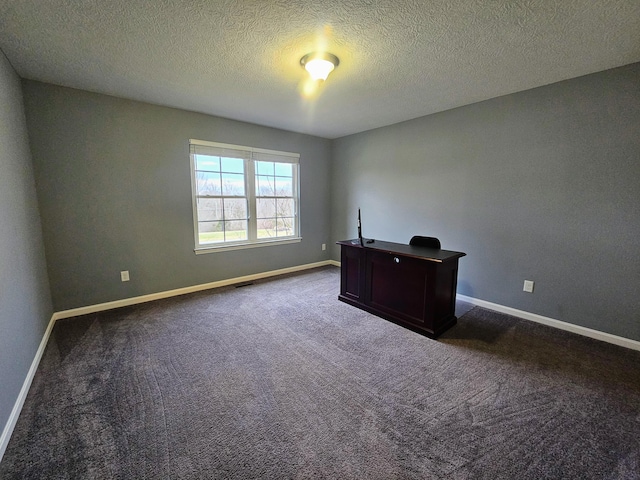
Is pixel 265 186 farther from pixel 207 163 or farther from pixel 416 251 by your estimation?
pixel 416 251

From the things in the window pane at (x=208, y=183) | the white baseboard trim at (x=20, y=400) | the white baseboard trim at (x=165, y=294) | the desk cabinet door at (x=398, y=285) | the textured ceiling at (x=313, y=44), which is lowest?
the white baseboard trim at (x=20, y=400)

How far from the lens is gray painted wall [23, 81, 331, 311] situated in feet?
9.08

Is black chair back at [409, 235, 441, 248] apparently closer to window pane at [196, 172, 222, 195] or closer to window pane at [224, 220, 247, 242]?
window pane at [224, 220, 247, 242]

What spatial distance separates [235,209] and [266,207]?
53 centimetres

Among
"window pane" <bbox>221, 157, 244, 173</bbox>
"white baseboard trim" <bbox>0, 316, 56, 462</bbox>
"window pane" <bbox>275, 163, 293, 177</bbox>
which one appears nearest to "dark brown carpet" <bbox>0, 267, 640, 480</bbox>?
"white baseboard trim" <bbox>0, 316, 56, 462</bbox>

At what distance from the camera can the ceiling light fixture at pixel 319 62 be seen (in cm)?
214

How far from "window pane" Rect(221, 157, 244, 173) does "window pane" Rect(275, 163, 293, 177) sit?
641mm

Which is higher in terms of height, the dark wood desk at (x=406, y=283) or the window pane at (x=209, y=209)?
the window pane at (x=209, y=209)

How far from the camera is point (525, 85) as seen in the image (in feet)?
8.86

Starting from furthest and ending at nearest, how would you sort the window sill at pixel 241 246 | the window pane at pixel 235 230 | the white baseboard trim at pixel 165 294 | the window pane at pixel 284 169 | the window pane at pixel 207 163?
the window pane at pixel 284 169
the window pane at pixel 235 230
the window sill at pixel 241 246
the window pane at pixel 207 163
the white baseboard trim at pixel 165 294

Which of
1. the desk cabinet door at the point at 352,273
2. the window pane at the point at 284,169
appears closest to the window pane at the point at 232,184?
the window pane at the point at 284,169

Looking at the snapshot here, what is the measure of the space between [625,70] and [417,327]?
9.28 ft

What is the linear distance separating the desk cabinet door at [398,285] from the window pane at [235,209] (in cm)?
215

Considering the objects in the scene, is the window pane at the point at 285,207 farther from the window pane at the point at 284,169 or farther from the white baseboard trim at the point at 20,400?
the white baseboard trim at the point at 20,400
